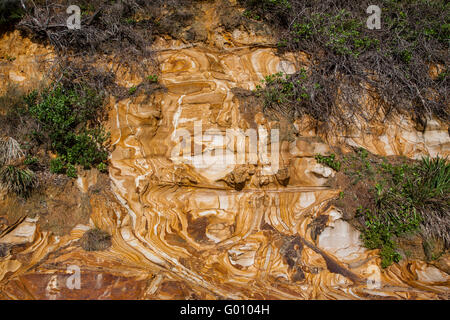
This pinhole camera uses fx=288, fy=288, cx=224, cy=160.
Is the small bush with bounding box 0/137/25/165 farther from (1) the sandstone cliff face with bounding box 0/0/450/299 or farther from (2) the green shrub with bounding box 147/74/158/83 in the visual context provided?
(2) the green shrub with bounding box 147/74/158/83

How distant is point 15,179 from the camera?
4.52m

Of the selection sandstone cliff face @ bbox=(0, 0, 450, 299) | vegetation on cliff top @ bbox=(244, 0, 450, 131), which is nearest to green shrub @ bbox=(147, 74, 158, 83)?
sandstone cliff face @ bbox=(0, 0, 450, 299)

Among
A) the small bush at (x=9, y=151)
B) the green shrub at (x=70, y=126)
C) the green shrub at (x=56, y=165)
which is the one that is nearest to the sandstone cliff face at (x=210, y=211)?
the green shrub at (x=70, y=126)

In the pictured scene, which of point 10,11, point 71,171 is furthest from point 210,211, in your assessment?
point 10,11

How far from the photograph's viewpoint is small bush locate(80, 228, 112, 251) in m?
4.34

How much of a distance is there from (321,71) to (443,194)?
9.96ft

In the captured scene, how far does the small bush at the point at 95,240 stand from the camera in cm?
434

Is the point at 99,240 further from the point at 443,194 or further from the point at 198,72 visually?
the point at 443,194

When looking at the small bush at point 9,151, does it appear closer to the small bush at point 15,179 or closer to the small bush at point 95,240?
the small bush at point 15,179

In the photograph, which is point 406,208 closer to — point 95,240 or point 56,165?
point 95,240

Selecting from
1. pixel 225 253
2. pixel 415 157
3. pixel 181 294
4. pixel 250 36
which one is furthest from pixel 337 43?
pixel 181 294

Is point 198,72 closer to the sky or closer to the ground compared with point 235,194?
closer to the sky

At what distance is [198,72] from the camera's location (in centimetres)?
540

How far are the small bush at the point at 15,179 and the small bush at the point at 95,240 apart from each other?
4.14 feet
